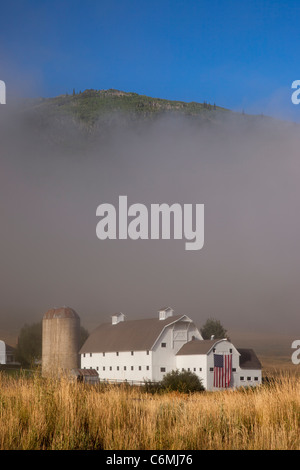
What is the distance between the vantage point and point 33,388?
15.8 metres

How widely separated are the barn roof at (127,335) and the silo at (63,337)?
2437mm

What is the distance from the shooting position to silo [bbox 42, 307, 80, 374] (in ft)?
312

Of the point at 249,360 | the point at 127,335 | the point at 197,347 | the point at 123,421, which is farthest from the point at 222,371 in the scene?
the point at 123,421

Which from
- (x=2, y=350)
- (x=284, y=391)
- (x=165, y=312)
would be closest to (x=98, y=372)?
(x=165, y=312)

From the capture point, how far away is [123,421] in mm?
15305

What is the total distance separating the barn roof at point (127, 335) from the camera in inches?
3189

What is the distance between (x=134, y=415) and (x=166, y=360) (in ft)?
213

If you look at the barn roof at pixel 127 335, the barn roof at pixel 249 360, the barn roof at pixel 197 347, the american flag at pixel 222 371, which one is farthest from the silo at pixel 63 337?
the american flag at pixel 222 371

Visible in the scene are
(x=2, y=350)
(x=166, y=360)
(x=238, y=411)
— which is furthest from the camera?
(x=2, y=350)

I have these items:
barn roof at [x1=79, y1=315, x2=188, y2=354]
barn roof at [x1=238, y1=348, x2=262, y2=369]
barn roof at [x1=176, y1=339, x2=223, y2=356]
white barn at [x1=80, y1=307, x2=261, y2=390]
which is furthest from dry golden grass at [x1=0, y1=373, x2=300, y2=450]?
barn roof at [x1=238, y1=348, x2=262, y2=369]

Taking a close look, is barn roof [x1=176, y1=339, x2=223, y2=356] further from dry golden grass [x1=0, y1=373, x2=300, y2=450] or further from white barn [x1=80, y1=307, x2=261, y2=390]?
dry golden grass [x1=0, y1=373, x2=300, y2=450]

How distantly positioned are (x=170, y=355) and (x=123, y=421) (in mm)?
65682

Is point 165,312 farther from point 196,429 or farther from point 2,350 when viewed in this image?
point 196,429

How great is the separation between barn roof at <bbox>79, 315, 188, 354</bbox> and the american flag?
26.5 feet
